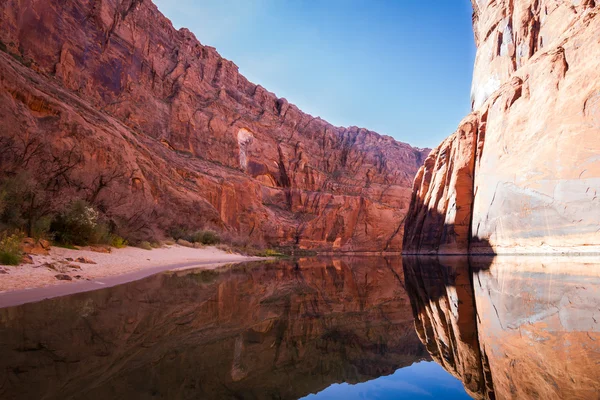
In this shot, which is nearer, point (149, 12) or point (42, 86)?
point (42, 86)

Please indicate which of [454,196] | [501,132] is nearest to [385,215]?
[454,196]

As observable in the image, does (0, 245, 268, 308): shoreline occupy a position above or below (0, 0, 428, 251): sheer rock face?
below

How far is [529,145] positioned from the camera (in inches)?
667

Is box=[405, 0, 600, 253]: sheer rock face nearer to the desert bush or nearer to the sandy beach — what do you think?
the sandy beach

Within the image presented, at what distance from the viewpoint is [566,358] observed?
6.82 feet

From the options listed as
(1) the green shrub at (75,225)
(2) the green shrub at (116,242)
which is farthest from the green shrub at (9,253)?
(2) the green shrub at (116,242)

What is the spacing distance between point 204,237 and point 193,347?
21823 millimetres

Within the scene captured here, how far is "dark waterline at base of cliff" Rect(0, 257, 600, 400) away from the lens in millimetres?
1815

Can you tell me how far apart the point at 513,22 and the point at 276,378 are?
32.2 m

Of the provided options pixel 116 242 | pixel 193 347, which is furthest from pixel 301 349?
pixel 116 242

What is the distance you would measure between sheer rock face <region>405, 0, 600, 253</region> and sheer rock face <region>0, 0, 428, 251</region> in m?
20.7

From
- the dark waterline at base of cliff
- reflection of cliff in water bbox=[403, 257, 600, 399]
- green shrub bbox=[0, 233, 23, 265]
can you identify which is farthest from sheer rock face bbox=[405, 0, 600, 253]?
green shrub bbox=[0, 233, 23, 265]

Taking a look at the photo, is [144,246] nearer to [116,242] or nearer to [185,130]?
[116,242]

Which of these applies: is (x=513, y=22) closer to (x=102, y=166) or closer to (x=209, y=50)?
(x=102, y=166)
